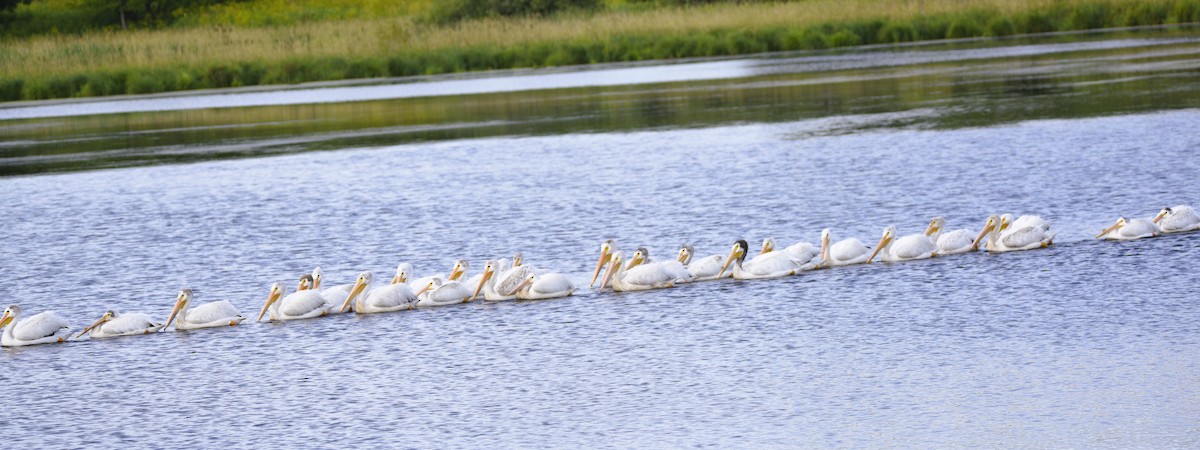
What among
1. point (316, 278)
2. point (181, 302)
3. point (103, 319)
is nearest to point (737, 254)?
point (316, 278)

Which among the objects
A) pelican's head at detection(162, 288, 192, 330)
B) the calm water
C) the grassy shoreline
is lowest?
the grassy shoreline

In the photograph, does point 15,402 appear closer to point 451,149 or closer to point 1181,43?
point 451,149

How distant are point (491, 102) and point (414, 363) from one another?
1965 centimetres

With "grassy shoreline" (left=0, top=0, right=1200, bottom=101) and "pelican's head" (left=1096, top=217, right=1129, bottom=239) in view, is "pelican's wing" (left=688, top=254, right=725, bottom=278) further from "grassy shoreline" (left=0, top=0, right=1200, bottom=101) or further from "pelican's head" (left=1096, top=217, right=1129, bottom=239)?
"grassy shoreline" (left=0, top=0, right=1200, bottom=101)

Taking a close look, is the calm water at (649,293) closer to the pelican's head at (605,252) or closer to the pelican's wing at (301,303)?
the pelican's wing at (301,303)

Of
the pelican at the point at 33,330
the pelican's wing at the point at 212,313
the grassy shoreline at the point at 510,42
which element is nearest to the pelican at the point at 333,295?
the pelican's wing at the point at 212,313

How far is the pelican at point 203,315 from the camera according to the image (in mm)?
10391

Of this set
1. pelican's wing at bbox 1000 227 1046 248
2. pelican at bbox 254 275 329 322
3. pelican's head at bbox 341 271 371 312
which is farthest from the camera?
pelican's wing at bbox 1000 227 1046 248

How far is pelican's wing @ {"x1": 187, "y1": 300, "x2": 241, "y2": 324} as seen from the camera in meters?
10.4

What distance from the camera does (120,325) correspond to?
402 inches

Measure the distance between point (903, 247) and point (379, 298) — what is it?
11.1ft

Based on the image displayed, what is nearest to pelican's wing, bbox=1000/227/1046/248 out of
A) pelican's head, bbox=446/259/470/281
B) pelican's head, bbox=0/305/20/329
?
pelican's head, bbox=446/259/470/281

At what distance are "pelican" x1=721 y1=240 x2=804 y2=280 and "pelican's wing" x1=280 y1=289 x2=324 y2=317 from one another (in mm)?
2625

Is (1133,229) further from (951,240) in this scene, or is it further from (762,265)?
(762,265)
